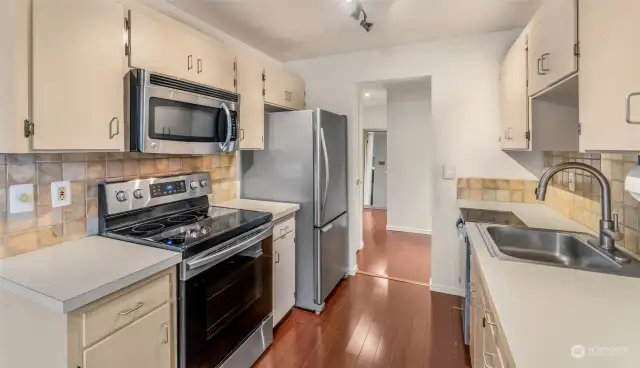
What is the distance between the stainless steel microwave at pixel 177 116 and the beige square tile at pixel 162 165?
357 millimetres

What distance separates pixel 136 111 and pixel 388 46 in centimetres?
236

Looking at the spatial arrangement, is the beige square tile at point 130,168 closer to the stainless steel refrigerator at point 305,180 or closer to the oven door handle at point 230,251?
the oven door handle at point 230,251

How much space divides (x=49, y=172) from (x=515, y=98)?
9.04 feet

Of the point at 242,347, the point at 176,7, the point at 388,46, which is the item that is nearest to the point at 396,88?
the point at 388,46

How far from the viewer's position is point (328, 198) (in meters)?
2.69

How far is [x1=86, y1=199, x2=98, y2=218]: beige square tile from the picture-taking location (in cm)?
163

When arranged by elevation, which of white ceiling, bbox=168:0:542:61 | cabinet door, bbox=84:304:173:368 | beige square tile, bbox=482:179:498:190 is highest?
white ceiling, bbox=168:0:542:61

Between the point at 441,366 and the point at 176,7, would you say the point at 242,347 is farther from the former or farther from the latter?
the point at 176,7

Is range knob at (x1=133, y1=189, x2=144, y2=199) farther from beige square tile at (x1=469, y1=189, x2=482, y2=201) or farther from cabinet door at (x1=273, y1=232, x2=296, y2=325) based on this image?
beige square tile at (x1=469, y1=189, x2=482, y2=201)

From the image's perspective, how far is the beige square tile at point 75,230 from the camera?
1.54 metres

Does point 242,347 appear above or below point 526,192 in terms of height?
below

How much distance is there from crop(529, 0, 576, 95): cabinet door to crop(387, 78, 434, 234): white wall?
9.89 ft

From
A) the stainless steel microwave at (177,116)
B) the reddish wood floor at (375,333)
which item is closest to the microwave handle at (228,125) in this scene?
the stainless steel microwave at (177,116)

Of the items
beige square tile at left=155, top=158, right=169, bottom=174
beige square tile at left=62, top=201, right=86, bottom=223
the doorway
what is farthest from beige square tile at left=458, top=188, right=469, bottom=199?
the doorway
